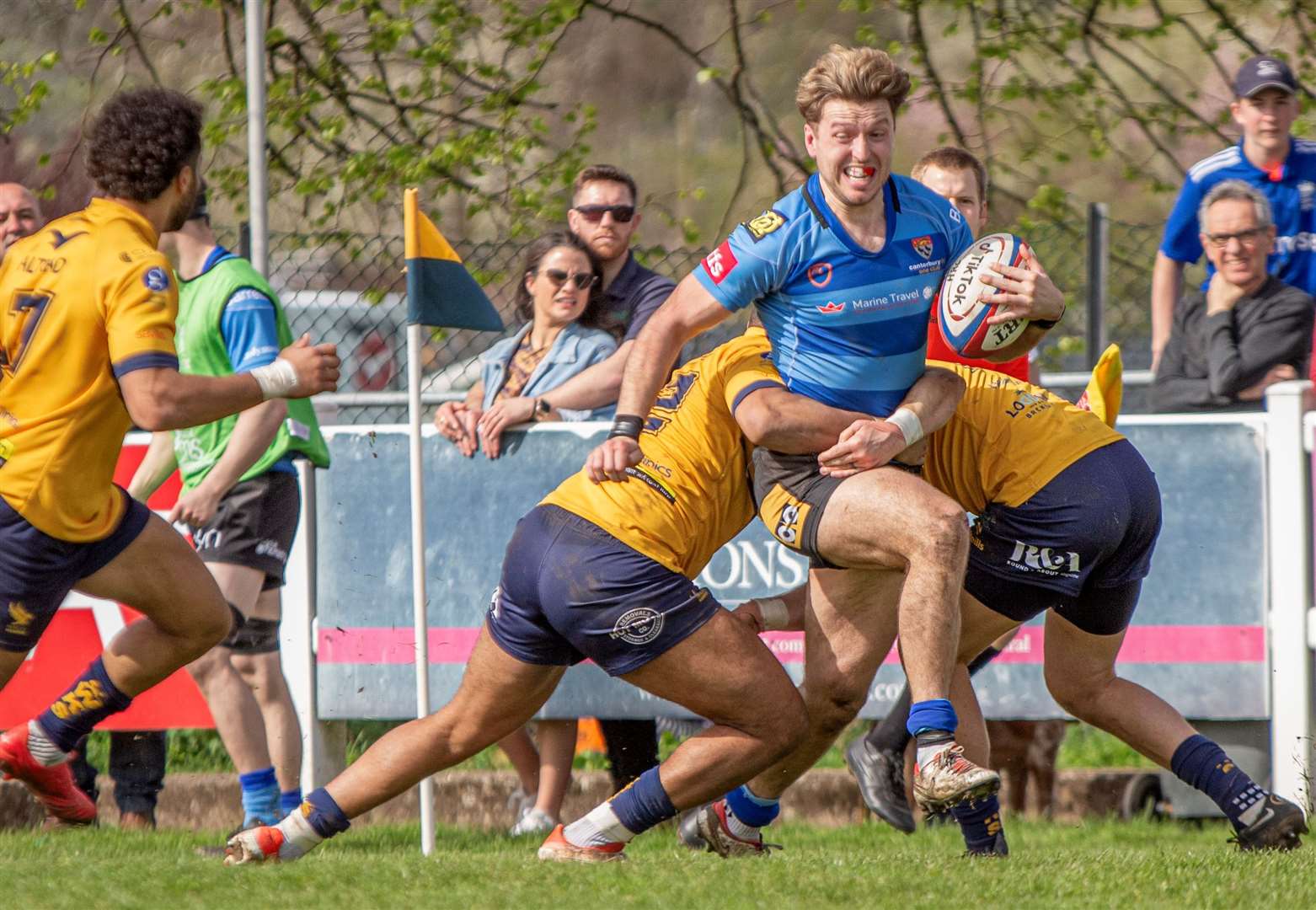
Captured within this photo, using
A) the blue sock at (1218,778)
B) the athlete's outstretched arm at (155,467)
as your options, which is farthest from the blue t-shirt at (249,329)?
the blue sock at (1218,778)

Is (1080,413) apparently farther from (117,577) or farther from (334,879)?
(117,577)

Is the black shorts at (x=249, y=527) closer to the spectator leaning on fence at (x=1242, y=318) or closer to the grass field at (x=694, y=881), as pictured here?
the grass field at (x=694, y=881)

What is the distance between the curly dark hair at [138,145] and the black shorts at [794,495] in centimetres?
210

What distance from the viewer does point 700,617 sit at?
15.9ft

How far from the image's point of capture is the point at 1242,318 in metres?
7.54

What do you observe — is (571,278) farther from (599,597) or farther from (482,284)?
(599,597)

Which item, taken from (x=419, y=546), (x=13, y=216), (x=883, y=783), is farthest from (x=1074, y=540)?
(x=13, y=216)

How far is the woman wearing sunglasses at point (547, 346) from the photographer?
24.4 ft

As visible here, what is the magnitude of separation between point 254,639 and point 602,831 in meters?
2.58

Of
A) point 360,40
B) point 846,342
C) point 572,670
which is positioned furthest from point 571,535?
point 360,40

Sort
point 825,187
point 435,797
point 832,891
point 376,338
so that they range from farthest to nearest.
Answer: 1. point 376,338
2. point 435,797
3. point 825,187
4. point 832,891

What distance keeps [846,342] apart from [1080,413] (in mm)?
823

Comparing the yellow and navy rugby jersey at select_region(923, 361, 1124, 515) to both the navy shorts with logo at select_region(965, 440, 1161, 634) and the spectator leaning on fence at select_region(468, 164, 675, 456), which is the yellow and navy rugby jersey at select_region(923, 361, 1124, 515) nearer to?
the navy shorts with logo at select_region(965, 440, 1161, 634)

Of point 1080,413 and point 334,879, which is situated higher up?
point 1080,413
